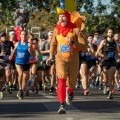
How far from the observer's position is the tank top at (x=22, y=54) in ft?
56.6

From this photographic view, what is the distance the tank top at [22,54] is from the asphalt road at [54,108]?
37.3 inches

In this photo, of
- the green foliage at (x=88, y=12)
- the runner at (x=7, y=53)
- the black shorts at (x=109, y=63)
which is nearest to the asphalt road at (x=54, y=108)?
the black shorts at (x=109, y=63)

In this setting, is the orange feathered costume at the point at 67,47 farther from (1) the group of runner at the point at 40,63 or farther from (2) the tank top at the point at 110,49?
(2) the tank top at the point at 110,49

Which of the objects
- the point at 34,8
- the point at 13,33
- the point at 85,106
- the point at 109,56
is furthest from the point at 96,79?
the point at 34,8

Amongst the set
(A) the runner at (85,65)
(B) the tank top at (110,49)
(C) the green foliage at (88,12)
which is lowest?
(A) the runner at (85,65)

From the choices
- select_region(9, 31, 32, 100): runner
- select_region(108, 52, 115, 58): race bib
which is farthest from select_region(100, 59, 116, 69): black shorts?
select_region(9, 31, 32, 100): runner

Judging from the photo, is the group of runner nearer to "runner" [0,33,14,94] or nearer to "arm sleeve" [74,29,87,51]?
"runner" [0,33,14,94]

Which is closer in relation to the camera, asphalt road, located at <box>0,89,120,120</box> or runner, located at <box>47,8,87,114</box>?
asphalt road, located at <box>0,89,120,120</box>

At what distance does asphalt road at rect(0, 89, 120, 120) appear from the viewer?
40.9 feet

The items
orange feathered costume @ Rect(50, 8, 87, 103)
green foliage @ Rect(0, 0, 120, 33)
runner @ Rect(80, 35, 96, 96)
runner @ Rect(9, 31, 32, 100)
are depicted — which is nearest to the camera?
orange feathered costume @ Rect(50, 8, 87, 103)

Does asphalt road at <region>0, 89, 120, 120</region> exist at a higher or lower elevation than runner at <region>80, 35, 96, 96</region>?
lower

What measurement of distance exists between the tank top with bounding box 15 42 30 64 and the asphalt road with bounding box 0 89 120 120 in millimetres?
949

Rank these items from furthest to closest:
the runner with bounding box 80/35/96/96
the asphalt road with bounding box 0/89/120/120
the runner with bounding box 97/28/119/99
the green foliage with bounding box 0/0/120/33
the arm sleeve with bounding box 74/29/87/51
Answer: the green foliage with bounding box 0/0/120/33
the runner with bounding box 80/35/96/96
the runner with bounding box 97/28/119/99
the arm sleeve with bounding box 74/29/87/51
the asphalt road with bounding box 0/89/120/120

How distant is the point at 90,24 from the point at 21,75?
20.5 m
